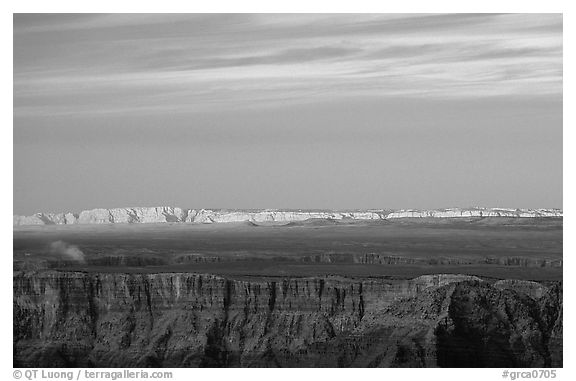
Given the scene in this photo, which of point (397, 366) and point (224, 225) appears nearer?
point (397, 366)

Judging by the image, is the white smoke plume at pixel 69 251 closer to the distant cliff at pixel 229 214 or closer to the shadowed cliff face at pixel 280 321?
the shadowed cliff face at pixel 280 321

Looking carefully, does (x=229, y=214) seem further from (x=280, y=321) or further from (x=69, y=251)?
(x=69, y=251)

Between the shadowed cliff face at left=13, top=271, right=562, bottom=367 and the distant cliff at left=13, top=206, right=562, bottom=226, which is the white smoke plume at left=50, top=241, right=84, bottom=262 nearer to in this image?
the shadowed cliff face at left=13, top=271, right=562, bottom=367

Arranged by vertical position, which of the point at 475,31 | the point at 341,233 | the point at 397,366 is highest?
the point at 475,31

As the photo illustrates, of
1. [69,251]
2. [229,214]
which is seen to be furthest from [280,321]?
[69,251]

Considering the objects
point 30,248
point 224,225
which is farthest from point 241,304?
point 30,248

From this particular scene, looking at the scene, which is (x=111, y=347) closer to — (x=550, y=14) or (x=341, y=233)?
(x=341, y=233)

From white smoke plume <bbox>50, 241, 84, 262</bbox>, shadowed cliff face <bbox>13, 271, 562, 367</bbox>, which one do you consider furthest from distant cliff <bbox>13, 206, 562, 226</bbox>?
shadowed cliff face <bbox>13, 271, 562, 367</bbox>

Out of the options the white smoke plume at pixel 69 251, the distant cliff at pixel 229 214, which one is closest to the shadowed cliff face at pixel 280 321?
the white smoke plume at pixel 69 251
